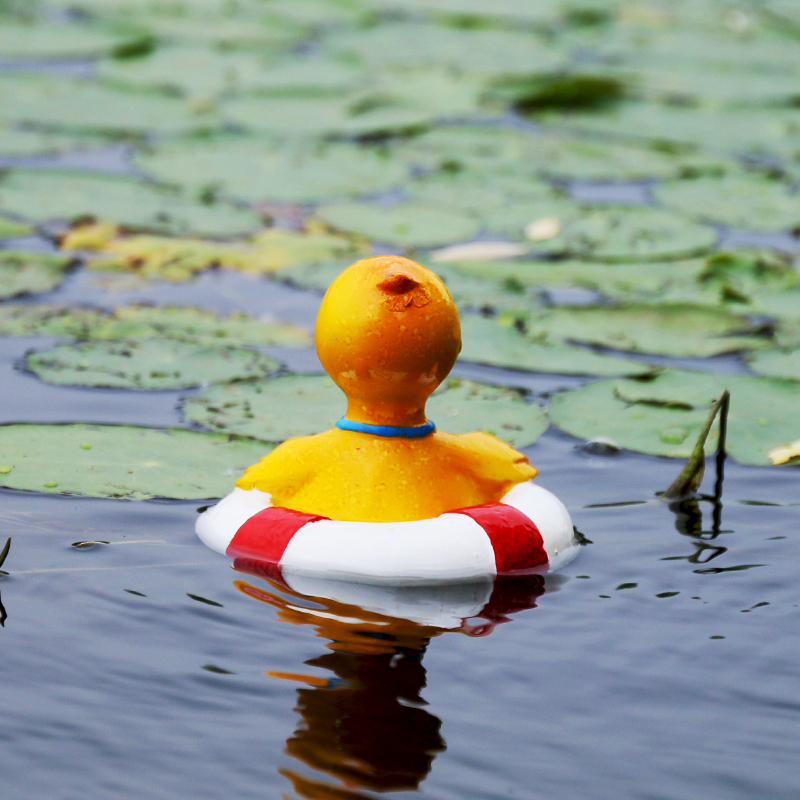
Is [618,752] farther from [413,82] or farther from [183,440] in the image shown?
[413,82]

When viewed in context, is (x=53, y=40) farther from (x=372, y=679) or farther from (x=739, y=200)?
(x=372, y=679)

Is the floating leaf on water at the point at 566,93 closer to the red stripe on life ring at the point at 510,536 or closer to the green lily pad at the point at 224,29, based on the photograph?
the green lily pad at the point at 224,29

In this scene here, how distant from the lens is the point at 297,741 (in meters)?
1.49

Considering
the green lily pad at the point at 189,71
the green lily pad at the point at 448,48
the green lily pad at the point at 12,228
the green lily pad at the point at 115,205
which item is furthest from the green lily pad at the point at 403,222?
the green lily pad at the point at 448,48

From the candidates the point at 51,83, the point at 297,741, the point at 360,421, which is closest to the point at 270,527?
the point at 360,421

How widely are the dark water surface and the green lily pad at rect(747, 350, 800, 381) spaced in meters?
0.76

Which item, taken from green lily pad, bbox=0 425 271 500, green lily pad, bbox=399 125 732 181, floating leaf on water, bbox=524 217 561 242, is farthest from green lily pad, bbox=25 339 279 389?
green lily pad, bbox=399 125 732 181

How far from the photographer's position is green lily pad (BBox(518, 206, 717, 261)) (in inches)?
144

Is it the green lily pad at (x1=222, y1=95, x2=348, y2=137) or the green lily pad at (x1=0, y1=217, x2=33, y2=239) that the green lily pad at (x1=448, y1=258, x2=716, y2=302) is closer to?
the green lily pad at (x1=0, y1=217, x2=33, y2=239)

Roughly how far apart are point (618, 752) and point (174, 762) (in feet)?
1.90

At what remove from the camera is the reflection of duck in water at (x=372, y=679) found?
1.44m

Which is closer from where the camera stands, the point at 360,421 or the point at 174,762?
the point at 174,762

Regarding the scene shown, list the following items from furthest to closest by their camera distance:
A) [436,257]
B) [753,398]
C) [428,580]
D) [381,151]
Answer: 1. [381,151]
2. [436,257]
3. [753,398]
4. [428,580]

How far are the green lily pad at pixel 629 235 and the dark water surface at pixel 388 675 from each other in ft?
5.39
